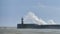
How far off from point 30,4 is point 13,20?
1.40 feet

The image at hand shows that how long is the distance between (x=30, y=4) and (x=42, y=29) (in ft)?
1.66

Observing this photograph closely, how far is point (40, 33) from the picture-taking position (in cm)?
262

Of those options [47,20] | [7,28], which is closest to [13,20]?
[7,28]

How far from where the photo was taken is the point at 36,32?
262cm

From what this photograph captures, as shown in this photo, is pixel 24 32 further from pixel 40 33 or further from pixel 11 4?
pixel 11 4

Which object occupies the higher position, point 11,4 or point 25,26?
point 11,4

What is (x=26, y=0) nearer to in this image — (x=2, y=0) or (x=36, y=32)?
(x=2, y=0)

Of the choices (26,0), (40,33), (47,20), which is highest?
(26,0)

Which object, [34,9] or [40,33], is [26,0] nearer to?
[34,9]

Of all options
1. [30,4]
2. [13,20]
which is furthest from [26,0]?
[13,20]

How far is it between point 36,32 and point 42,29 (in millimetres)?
122

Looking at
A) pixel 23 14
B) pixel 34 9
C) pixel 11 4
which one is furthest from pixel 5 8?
pixel 34 9

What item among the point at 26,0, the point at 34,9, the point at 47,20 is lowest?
the point at 47,20

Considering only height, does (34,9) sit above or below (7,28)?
above
